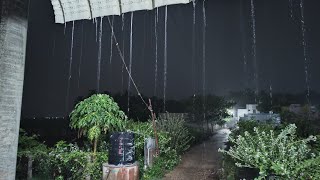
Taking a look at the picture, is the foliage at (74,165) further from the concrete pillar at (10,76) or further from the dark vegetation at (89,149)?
the concrete pillar at (10,76)

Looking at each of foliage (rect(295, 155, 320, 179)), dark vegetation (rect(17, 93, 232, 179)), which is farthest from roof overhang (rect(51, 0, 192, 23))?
foliage (rect(295, 155, 320, 179))

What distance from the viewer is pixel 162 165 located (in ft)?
35.6

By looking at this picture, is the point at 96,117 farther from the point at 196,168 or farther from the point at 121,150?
the point at 196,168

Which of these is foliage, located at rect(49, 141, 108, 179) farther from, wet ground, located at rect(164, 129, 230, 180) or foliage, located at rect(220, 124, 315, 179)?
foliage, located at rect(220, 124, 315, 179)

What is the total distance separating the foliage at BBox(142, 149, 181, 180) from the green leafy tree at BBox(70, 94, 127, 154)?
1.86 metres

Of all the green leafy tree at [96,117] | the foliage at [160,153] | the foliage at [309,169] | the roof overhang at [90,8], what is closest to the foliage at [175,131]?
the foliage at [160,153]

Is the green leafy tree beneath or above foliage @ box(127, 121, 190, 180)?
above

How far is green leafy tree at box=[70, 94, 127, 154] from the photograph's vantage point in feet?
30.1

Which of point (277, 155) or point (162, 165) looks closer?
point (277, 155)

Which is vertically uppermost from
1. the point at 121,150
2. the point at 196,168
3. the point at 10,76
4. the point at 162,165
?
the point at 10,76

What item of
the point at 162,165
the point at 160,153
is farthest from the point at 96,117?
the point at 160,153

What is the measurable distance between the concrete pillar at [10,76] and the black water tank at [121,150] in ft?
9.45

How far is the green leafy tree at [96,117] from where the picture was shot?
30.1 ft

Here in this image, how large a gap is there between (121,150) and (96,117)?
1.50 metres
